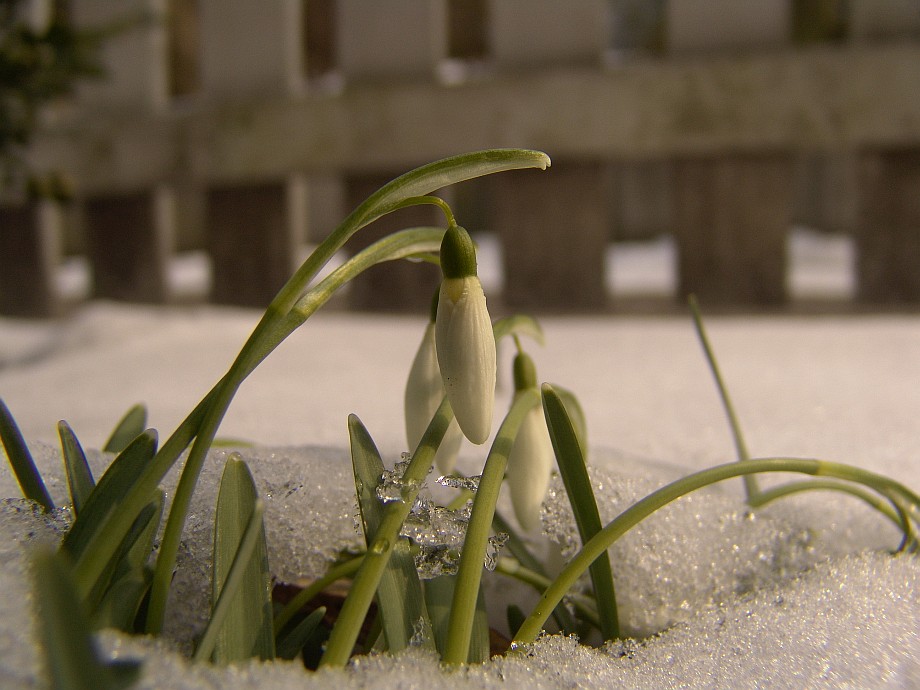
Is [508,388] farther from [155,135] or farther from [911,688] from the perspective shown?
[155,135]

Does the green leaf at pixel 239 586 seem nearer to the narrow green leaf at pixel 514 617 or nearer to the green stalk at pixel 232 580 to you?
the green stalk at pixel 232 580

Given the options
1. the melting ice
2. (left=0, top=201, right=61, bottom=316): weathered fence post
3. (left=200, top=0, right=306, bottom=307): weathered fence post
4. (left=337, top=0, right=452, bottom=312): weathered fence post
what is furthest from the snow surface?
(left=0, top=201, right=61, bottom=316): weathered fence post

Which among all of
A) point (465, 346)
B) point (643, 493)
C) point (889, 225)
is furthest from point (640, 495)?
point (889, 225)

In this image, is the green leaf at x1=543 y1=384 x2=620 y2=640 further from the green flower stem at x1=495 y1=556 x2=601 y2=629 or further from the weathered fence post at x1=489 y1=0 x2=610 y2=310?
the weathered fence post at x1=489 y1=0 x2=610 y2=310

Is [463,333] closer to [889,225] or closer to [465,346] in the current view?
[465,346]

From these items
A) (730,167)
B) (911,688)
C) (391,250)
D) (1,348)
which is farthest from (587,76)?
(911,688)
